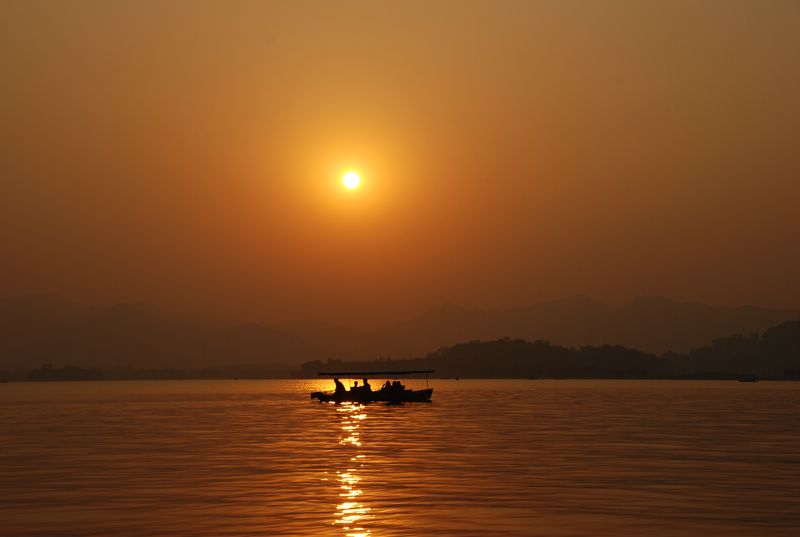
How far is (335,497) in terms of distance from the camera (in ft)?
137

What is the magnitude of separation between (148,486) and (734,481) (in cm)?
2728

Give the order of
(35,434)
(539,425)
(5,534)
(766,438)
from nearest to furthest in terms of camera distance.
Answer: (5,534), (766,438), (35,434), (539,425)

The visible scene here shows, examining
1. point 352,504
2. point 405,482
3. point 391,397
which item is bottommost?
point 352,504

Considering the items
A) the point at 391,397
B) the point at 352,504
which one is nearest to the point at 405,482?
the point at 352,504

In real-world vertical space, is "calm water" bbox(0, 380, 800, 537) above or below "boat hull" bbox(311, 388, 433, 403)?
below

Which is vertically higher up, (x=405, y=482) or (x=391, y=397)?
(x=391, y=397)

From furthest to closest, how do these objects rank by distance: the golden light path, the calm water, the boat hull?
1. the boat hull
2. the calm water
3. the golden light path

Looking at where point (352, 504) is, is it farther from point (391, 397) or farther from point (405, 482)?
point (391, 397)

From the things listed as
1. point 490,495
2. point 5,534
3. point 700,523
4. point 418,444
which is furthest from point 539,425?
point 5,534

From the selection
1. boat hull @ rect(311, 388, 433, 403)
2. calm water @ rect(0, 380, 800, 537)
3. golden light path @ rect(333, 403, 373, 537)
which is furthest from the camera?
boat hull @ rect(311, 388, 433, 403)

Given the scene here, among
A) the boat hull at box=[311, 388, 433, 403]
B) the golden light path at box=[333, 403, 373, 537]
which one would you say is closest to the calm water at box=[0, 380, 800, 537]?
the golden light path at box=[333, 403, 373, 537]

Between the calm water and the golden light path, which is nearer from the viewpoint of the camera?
the golden light path

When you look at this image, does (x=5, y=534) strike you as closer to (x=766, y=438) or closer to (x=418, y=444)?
(x=418, y=444)

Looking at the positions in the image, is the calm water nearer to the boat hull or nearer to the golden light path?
the golden light path
